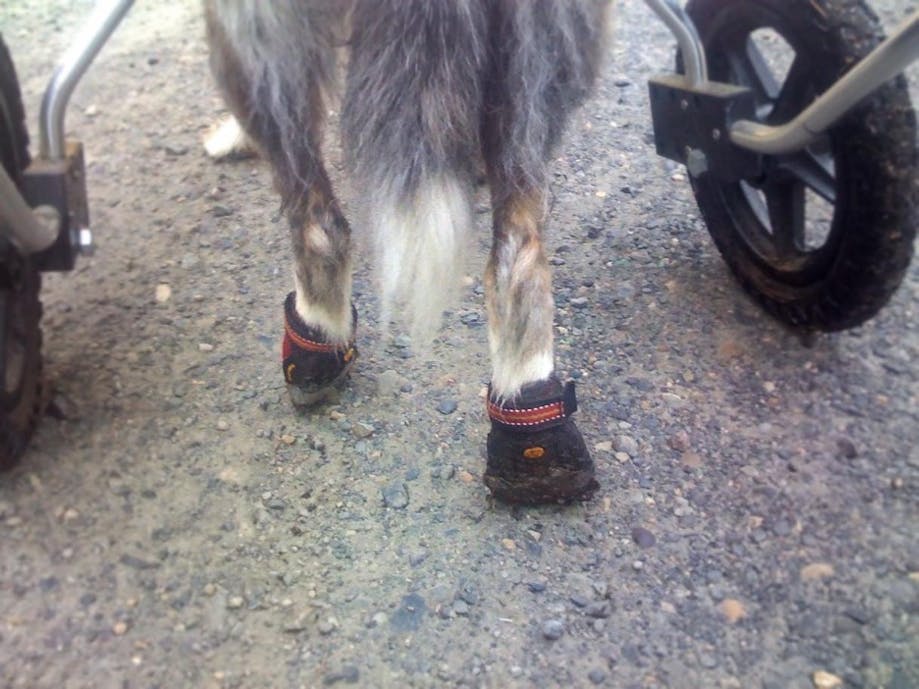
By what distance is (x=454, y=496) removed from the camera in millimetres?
2137

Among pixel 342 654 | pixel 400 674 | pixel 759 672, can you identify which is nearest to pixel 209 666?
pixel 342 654

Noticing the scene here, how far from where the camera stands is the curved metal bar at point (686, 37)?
214cm

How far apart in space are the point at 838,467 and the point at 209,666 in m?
1.46

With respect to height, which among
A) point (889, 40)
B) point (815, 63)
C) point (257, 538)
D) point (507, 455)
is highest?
point (889, 40)

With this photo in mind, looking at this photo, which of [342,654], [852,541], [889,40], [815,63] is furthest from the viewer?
[815,63]

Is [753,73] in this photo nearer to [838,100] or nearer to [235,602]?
[838,100]

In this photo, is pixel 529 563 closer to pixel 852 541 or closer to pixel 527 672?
pixel 527 672

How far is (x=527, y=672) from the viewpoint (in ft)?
5.80

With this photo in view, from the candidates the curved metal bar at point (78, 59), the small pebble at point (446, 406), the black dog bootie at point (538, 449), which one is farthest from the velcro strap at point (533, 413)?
the curved metal bar at point (78, 59)

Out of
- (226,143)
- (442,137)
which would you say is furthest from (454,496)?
(226,143)

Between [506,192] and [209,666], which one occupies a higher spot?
[506,192]

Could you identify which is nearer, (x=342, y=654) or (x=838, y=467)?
(x=342, y=654)

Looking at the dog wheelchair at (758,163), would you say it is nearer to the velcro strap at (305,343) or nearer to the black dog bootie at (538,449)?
the velcro strap at (305,343)

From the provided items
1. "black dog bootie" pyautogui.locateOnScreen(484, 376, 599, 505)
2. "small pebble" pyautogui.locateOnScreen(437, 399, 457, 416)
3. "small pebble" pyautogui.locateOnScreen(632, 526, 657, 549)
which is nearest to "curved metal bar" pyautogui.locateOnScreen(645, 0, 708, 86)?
"black dog bootie" pyautogui.locateOnScreen(484, 376, 599, 505)
